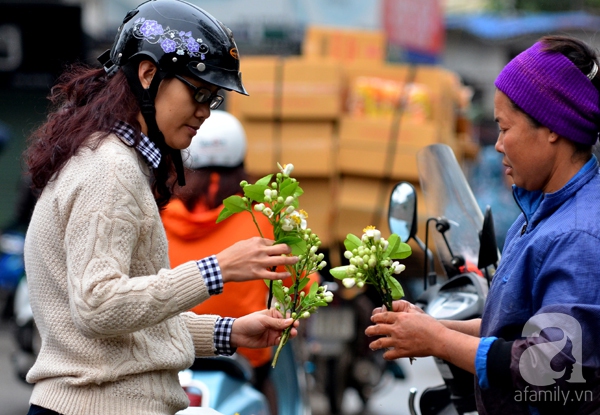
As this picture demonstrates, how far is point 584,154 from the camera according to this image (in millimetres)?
2355

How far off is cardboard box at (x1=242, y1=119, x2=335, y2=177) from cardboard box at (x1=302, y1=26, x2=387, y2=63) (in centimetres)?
177

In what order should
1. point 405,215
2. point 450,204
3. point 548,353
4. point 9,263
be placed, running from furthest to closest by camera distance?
point 9,263 → point 450,204 → point 405,215 → point 548,353

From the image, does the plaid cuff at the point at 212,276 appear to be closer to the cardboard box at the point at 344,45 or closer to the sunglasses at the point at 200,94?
the sunglasses at the point at 200,94

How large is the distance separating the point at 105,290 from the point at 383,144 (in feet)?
18.5

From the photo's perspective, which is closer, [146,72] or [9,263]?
[146,72]

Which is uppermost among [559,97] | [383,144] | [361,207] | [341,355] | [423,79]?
[559,97]

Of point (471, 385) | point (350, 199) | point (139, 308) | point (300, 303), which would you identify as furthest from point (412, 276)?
point (350, 199)

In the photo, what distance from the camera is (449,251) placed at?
3.12m

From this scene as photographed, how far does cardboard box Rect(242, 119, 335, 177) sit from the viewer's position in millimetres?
7602

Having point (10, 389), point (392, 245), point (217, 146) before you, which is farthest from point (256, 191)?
point (10, 389)

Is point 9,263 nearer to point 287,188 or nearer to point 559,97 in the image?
point 287,188

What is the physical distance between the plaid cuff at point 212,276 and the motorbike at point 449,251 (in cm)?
79

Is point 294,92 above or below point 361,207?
above

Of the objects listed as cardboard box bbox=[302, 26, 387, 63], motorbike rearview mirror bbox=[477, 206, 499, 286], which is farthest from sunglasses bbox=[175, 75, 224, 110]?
cardboard box bbox=[302, 26, 387, 63]
